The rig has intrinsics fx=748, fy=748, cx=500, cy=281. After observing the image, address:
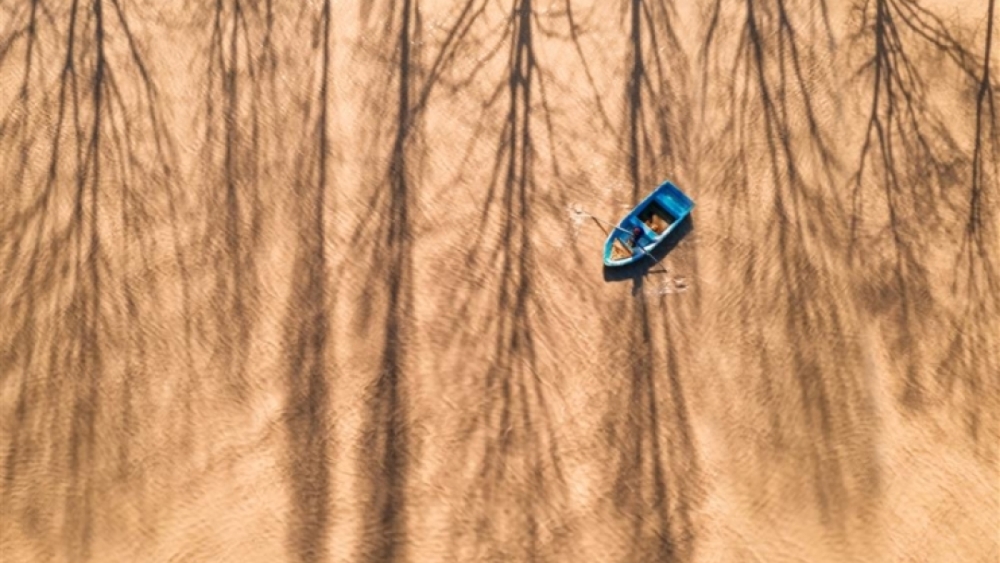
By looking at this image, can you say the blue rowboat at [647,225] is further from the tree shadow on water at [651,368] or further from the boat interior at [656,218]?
the tree shadow on water at [651,368]

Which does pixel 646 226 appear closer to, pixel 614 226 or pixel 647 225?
pixel 647 225

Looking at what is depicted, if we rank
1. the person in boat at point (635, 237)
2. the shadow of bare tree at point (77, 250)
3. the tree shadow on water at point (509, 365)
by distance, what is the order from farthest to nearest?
the person in boat at point (635, 237)
the shadow of bare tree at point (77, 250)
the tree shadow on water at point (509, 365)

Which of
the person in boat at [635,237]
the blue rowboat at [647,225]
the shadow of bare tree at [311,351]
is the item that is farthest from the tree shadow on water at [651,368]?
the shadow of bare tree at [311,351]

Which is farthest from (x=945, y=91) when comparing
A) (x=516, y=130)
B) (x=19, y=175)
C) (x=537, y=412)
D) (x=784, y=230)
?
(x=19, y=175)

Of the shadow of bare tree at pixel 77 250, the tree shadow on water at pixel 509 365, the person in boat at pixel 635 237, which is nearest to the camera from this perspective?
the tree shadow on water at pixel 509 365

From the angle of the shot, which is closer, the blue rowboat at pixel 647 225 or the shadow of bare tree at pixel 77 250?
the shadow of bare tree at pixel 77 250

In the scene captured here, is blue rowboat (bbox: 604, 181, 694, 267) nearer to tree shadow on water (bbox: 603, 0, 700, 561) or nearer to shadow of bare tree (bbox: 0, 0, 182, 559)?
tree shadow on water (bbox: 603, 0, 700, 561)

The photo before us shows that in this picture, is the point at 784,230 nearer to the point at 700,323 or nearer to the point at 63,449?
the point at 700,323

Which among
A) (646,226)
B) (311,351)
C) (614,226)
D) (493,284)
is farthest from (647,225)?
(311,351)
